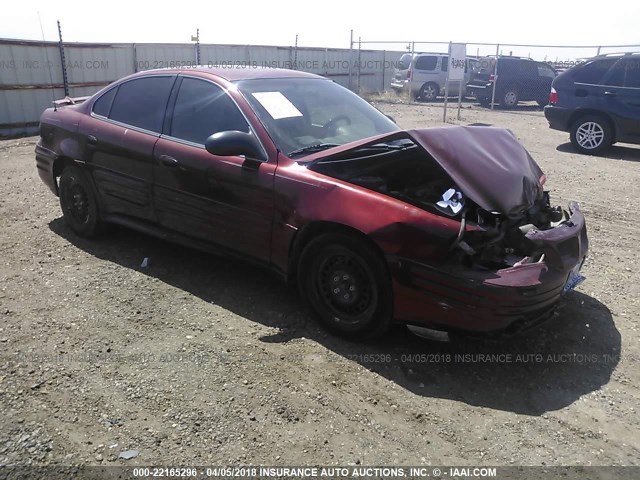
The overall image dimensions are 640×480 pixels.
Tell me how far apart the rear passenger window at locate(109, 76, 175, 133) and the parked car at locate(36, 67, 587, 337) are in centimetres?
1

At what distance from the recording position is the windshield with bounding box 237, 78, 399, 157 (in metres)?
3.85

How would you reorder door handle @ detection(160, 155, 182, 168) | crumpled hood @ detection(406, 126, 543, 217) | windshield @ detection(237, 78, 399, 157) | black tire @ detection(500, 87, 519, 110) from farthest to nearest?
black tire @ detection(500, 87, 519, 110) → door handle @ detection(160, 155, 182, 168) → windshield @ detection(237, 78, 399, 157) → crumpled hood @ detection(406, 126, 543, 217)

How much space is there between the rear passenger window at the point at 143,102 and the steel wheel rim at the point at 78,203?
0.80m

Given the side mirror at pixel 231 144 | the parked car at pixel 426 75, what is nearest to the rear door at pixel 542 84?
the parked car at pixel 426 75

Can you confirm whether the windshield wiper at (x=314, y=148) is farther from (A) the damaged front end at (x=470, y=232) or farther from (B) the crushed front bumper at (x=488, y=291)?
(B) the crushed front bumper at (x=488, y=291)

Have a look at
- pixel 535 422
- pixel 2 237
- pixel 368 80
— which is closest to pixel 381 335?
pixel 535 422

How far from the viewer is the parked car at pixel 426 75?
20812 mm

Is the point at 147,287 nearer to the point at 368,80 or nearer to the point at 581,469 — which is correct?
the point at 581,469

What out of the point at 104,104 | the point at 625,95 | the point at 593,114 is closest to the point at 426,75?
the point at 593,114

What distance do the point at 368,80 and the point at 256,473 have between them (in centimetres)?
2214

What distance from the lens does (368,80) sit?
75.3 ft

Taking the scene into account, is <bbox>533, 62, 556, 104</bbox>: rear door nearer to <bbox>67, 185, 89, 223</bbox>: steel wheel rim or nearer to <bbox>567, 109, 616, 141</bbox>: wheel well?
<bbox>567, 109, 616, 141</bbox>: wheel well

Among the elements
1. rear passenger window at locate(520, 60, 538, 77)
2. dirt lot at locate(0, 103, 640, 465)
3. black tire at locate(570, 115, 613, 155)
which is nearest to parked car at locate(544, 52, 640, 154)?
black tire at locate(570, 115, 613, 155)

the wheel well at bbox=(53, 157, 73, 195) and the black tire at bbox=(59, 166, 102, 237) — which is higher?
the wheel well at bbox=(53, 157, 73, 195)
